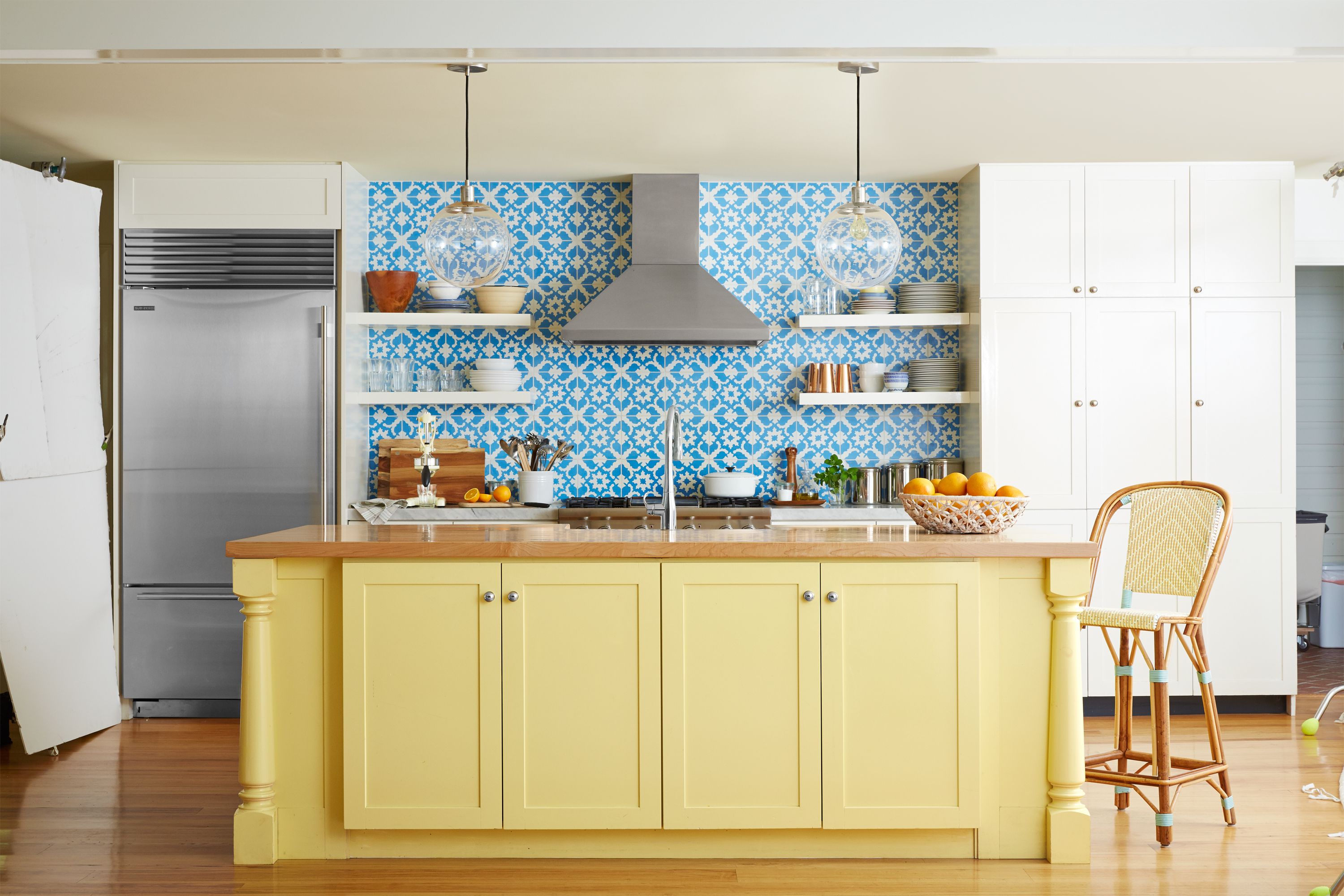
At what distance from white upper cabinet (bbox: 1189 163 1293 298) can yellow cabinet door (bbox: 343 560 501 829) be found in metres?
3.70

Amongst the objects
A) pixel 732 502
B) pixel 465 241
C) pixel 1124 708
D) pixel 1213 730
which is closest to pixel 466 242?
pixel 465 241

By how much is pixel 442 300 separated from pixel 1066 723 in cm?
341

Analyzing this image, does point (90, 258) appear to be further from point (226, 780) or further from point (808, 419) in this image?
point (808, 419)

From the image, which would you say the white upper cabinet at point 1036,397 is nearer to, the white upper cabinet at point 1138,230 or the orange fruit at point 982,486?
the white upper cabinet at point 1138,230

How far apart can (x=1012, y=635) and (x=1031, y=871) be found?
62 centimetres

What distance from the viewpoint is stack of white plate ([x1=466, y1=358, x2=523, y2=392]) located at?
Result: 4.96 m

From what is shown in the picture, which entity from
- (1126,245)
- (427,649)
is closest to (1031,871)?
(427,649)

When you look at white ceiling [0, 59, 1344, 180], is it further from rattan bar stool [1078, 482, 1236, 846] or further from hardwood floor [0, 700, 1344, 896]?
hardwood floor [0, 700, 1344, 896]

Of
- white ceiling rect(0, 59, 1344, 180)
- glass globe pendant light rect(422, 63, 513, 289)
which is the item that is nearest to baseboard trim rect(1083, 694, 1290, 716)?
white ceiling rect(0, 59, 1344, 180)

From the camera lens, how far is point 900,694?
2744mm

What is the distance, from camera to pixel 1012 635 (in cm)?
277

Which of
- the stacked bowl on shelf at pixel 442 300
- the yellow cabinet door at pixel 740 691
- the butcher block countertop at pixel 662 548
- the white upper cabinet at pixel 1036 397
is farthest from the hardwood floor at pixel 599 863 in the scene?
the stacked bowl on shelf at pixel 442 300

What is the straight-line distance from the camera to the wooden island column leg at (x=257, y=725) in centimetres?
276

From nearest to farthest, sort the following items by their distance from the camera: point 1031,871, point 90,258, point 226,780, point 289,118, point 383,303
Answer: point 1031,871
point 226,780
point 289,118
point 90,258
point 383,303
